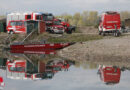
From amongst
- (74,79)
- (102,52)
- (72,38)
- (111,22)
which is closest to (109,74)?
(74,79)

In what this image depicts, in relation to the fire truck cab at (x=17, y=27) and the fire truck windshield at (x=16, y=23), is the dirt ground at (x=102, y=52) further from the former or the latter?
the fire truck windshield at (x=16, y=23)

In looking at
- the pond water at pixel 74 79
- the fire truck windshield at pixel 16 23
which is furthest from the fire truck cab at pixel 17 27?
the pond water at pixel 74 79

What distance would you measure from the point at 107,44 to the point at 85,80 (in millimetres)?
15943

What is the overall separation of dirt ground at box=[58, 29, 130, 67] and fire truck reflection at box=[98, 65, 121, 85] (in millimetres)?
1769

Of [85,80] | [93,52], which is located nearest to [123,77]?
[85,80]

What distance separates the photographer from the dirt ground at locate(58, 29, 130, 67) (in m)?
29.3

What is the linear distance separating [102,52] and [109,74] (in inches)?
407

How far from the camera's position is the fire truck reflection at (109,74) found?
1938 cm

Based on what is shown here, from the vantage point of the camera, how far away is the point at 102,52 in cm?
3253

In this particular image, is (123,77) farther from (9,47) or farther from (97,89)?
(9,47)

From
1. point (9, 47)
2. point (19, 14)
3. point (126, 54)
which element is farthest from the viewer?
point (19, 14)

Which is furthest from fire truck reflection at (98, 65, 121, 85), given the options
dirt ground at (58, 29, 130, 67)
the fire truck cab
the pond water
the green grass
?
the fire truck cab

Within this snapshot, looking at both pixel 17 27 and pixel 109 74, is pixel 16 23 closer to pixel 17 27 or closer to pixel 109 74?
pixel 17 27

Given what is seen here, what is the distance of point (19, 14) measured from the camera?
180 ft
